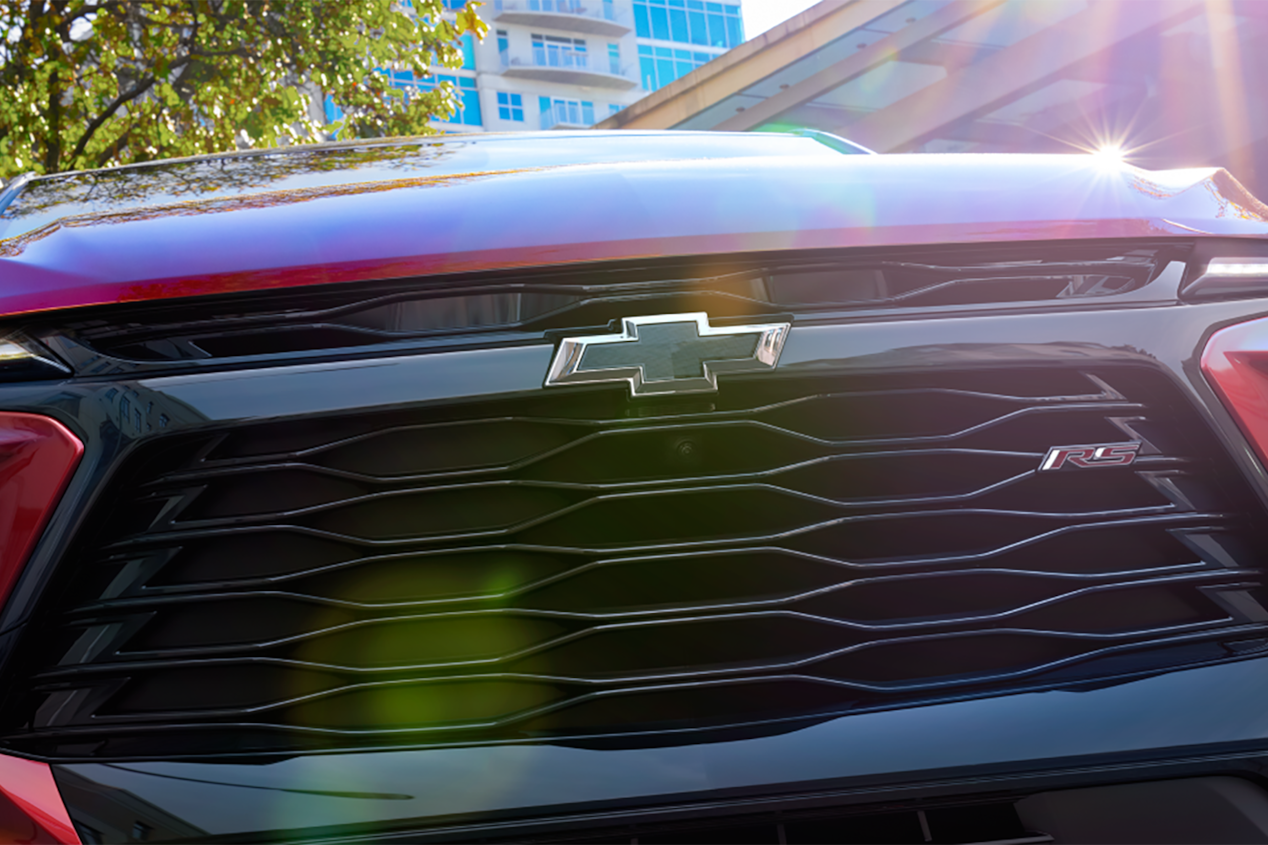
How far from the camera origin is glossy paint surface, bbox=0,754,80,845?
100 cm

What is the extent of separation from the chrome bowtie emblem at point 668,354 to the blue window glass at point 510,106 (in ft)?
166

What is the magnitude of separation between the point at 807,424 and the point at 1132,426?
43 centimetres

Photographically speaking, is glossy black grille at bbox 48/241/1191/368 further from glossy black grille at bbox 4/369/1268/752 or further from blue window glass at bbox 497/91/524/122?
blue window glass at bbox 497/91/524/122

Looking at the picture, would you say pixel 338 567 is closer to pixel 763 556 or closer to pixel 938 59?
pixel 763 556

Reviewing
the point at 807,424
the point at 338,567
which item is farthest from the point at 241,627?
the point at 807,424

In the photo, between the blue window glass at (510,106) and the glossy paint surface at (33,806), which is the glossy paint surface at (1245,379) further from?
the blue window glass at (510,106)

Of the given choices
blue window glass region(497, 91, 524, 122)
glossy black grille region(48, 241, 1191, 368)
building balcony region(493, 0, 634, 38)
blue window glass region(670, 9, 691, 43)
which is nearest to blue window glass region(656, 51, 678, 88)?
blue window glass region(670, 9, 691, 43)

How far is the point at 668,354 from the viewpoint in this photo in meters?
1.15

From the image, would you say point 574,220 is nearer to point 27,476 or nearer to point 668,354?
point 668,354

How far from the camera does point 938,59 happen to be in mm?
15531

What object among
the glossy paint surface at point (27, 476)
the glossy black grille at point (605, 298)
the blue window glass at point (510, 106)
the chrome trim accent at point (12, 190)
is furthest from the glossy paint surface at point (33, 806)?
the blue window glass at point (510, 106)

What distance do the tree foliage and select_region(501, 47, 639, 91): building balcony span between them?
4429cm

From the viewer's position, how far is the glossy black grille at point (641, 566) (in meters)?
1.11

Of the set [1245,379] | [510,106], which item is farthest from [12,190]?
[510,106]
